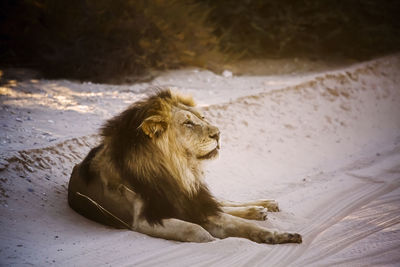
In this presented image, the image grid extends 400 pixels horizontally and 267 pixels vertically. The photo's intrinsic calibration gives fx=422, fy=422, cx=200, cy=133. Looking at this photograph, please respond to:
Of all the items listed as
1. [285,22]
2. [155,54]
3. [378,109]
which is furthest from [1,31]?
[378,109]

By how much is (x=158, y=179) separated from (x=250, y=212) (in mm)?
995

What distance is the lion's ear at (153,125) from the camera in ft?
10.6

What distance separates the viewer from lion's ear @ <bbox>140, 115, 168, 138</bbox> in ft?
10.6

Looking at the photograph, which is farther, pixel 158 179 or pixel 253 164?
pixel 253 164

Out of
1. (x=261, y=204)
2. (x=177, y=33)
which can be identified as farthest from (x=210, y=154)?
(x=177, y=33)

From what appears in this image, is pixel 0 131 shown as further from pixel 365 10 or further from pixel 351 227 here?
pixel 365 10

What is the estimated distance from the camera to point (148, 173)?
3307 millimetres

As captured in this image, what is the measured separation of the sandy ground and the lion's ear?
0.79 metres

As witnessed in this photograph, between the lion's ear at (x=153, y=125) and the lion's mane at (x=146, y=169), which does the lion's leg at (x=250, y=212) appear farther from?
the lion's ear at (x=153, y=125)

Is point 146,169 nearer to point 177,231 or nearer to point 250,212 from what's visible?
point 177,231

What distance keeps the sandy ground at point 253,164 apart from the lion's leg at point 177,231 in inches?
2.3

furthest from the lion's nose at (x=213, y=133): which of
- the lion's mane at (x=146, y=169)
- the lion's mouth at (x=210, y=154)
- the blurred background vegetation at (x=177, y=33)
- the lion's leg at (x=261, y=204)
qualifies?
the blurred background vegetation at (x=177, y=33)

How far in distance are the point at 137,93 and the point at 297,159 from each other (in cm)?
293

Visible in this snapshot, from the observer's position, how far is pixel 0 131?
4.84 metres
